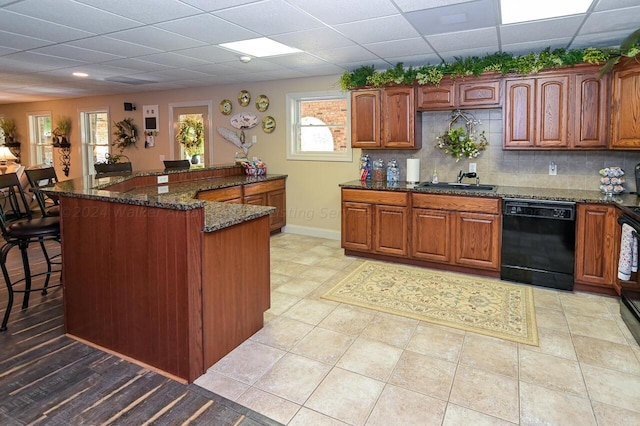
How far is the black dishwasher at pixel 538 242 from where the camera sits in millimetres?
3926

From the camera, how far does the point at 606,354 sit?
9.12 ft

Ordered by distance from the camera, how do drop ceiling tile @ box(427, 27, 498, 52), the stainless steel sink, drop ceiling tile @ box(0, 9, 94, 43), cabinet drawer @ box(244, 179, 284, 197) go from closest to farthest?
drop ceiling tile @ box(0, 9, 94, 43), drop ceiling tile @ box(427, 27, 498, 52), the stainless steel sink, cabinet drawer @ box(244, 179, 284, 197)

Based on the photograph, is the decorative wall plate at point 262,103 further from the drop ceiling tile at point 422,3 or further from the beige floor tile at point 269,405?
the beige floor tile at point 269,405

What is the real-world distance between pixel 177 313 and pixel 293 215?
4091 millimetres

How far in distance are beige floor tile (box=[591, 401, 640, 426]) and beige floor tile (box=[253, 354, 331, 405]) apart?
146 centimetres

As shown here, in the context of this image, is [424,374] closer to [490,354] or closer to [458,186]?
[490,354]

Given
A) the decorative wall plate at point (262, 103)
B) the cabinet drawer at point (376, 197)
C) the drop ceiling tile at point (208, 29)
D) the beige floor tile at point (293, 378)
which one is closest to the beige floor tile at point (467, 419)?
the beige floor tile at point (293, 378)

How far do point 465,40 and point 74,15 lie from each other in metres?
3.30

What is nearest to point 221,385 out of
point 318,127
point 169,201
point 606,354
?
point 169,201

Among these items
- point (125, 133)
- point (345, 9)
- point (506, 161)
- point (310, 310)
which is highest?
point (345, 9)

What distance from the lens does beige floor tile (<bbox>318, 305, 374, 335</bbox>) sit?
3.16 meters

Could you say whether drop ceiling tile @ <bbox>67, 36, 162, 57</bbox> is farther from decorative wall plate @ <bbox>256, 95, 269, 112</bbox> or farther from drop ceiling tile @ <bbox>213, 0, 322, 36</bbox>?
decorative wall plate @ <bbox>256, 95, 269, 112</bbox>

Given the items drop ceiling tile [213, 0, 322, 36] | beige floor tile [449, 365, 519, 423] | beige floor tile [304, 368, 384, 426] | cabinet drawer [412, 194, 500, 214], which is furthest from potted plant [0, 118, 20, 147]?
beige floor tile [449, 365, 519, 423]

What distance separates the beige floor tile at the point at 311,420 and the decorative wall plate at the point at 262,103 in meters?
5.04
